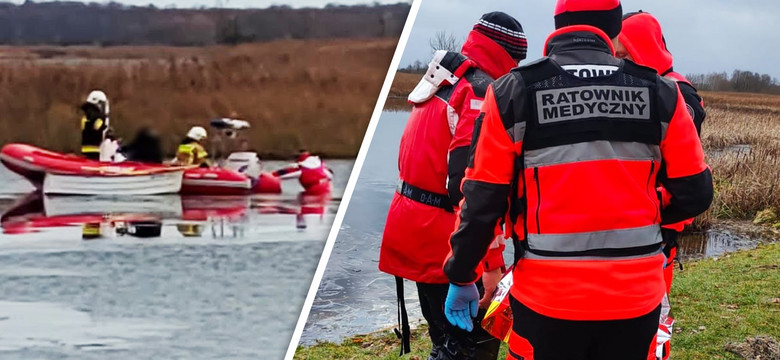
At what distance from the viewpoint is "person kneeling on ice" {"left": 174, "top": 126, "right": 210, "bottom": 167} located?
944 centimetres

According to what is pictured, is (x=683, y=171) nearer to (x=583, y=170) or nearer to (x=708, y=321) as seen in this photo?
(x=583, y=170)

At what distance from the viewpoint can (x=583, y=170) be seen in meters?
1.26

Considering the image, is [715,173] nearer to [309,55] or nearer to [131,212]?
[309,55]

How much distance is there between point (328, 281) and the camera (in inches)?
179

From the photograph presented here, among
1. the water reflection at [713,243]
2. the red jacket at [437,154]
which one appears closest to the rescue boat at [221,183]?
the water reflection at [713,243]

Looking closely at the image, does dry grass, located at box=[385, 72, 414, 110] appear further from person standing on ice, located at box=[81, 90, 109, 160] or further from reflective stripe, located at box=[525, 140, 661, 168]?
person standing on ice, located at box=[81, 90, 109, 160]

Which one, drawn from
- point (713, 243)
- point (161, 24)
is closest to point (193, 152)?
point (161, 24)

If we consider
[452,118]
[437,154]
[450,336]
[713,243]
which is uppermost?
[452,118]

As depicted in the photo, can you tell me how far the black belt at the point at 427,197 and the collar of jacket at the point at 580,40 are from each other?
0.65 m

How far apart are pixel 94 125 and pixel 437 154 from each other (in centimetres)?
785

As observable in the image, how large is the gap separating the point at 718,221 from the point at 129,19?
9441mm

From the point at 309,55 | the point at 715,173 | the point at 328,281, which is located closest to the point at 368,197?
the point at 328,281

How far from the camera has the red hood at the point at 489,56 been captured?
1.86m

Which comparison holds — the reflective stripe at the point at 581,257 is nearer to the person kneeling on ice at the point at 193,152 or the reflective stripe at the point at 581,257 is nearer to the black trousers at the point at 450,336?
the black trousers at the point at 450,336
